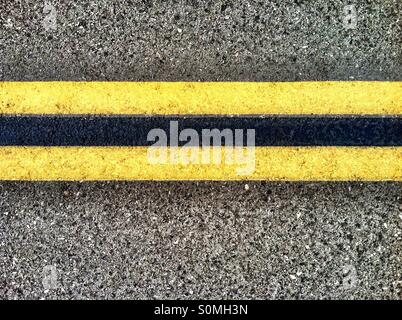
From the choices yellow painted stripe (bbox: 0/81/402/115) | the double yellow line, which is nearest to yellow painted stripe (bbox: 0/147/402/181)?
the double yellow line

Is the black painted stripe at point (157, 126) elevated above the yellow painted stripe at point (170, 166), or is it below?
above

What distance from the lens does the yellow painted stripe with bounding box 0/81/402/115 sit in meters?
2.53

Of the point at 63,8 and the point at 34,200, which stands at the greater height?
the point at 63,8

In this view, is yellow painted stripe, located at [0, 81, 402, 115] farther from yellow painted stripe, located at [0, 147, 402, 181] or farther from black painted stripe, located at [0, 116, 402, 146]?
yellow painted stripe, located at [0, 147, 402, 181]

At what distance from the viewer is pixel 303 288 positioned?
2.55m

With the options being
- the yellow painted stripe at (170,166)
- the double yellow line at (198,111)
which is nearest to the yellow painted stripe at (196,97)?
the double yellow line at (198,111)

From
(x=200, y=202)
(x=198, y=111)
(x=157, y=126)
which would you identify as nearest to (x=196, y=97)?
(x=198, y=111)

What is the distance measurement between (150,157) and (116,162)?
0.53 feet

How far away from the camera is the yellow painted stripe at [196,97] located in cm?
253

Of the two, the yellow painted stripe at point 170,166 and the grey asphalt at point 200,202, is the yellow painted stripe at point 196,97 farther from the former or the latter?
the yellow painted stripe at point 170,166

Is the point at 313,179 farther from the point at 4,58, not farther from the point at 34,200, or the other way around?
the point at 4,58

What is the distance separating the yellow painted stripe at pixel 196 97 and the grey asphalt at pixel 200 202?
5 centimetres

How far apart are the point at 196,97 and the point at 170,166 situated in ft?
1.15

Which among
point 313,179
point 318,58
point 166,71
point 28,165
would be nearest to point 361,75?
point 318,58
